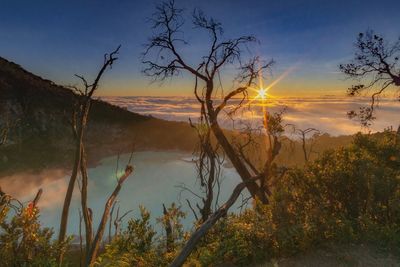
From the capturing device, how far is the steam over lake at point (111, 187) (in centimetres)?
3647

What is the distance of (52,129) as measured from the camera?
51.5 meters

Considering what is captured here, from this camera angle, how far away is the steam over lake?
3647 centimetres

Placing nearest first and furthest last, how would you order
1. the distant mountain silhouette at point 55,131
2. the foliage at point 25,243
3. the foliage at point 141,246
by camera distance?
1. the foliage at point 25,243
2. the foliage at point 141,246
3. the distant mountain silhouette at point 55,131

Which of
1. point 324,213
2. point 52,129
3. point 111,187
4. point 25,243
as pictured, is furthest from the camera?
point 52,129

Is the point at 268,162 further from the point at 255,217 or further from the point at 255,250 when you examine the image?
the point at 255,250

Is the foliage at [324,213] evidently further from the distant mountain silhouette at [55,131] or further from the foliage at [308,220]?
the distant mountain silhouette at [55,131]

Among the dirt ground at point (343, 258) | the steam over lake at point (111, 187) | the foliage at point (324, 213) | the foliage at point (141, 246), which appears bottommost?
the steam over lake at point (111, 187)

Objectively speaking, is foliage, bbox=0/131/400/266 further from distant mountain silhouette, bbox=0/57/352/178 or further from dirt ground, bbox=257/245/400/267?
distant mountain silhouette, bbox=0/57/352/178

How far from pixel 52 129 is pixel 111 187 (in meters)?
15.9

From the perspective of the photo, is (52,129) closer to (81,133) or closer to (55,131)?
(55,131)

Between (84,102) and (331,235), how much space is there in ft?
28.5

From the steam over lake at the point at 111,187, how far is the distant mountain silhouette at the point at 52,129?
9.29 feet

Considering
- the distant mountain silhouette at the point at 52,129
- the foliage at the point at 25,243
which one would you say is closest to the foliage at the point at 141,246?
the foliage at the point at 25,243

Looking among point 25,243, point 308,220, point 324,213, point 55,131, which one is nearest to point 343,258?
point 308,220
